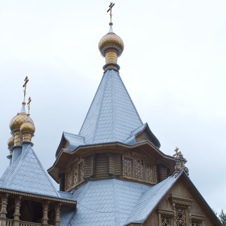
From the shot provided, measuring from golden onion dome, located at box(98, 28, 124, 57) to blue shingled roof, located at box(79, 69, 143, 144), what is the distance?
1.09m

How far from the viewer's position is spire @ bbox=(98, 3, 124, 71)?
19.2 metres

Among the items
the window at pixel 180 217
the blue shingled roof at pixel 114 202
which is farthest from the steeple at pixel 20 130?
the window at pixel 180 217

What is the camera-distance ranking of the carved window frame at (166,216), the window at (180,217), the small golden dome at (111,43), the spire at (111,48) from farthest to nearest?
1. the small golden dome at (111,43)
2. the spire at (111,48)
3. the window at (180,217)
4. the carved window frame at (166,216)

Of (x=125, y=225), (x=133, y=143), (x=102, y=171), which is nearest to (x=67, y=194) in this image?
(x=102, y=171)

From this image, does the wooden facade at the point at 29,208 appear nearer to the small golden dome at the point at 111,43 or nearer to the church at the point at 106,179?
the church at the point at 106,179

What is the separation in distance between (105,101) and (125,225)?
6.09 metres

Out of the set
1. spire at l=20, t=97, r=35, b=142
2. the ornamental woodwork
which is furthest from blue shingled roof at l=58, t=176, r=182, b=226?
spire at l=20, t=97, r=35, b=142

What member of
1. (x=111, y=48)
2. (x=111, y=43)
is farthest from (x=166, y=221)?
(x=111, y=43)

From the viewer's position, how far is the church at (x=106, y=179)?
12.9 metres

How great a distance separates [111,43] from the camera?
63.7 feet

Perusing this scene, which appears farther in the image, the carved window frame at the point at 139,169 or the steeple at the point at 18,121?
the steeple at the point at 18,121

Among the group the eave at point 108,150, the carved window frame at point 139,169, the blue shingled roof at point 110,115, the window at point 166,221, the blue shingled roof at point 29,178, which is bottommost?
the window at point 166,221

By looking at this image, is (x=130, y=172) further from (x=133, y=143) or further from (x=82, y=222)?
(x=82, y=222)

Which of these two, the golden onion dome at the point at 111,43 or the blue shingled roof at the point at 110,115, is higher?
the golden onion dome at the point at 111,43
